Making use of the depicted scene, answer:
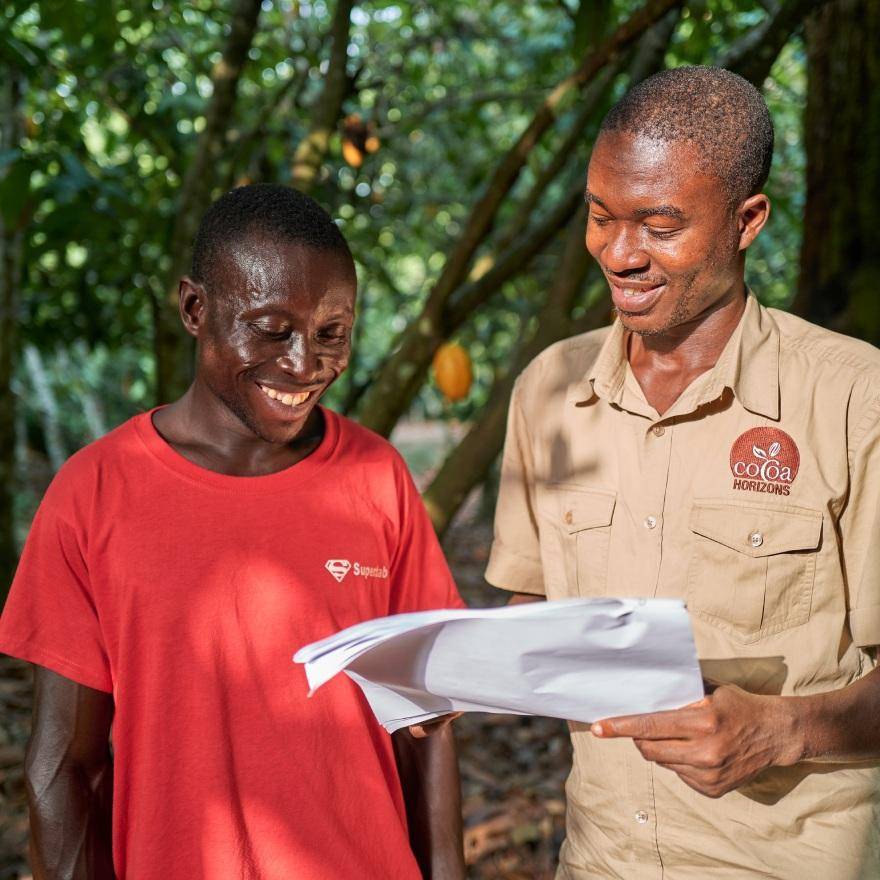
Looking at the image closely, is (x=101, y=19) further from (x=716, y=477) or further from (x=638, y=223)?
(x=716, y=477)

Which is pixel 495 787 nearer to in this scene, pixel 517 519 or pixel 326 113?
pixel 517 519

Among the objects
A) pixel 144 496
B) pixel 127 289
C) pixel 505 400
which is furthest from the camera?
pixel 127 289

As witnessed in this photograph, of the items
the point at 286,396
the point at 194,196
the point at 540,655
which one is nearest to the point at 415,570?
the point at 286,396

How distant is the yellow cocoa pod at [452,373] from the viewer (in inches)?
169

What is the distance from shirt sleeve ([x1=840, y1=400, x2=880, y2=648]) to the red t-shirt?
2.33ft

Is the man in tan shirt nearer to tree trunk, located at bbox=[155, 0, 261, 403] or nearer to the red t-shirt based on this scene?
the red t-shirt

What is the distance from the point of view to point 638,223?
1.60 meters

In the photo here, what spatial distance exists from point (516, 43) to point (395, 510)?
15.4ft

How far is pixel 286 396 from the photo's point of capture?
1590 mm

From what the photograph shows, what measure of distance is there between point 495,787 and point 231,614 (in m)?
2.54

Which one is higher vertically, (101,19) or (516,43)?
(516,43)

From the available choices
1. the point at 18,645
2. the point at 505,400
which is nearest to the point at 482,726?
the point at 505,400

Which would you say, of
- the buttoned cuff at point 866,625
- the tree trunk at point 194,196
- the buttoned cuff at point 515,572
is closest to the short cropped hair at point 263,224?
the buttoned cuff at point 515,572

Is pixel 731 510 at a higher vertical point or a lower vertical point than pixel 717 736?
higher
